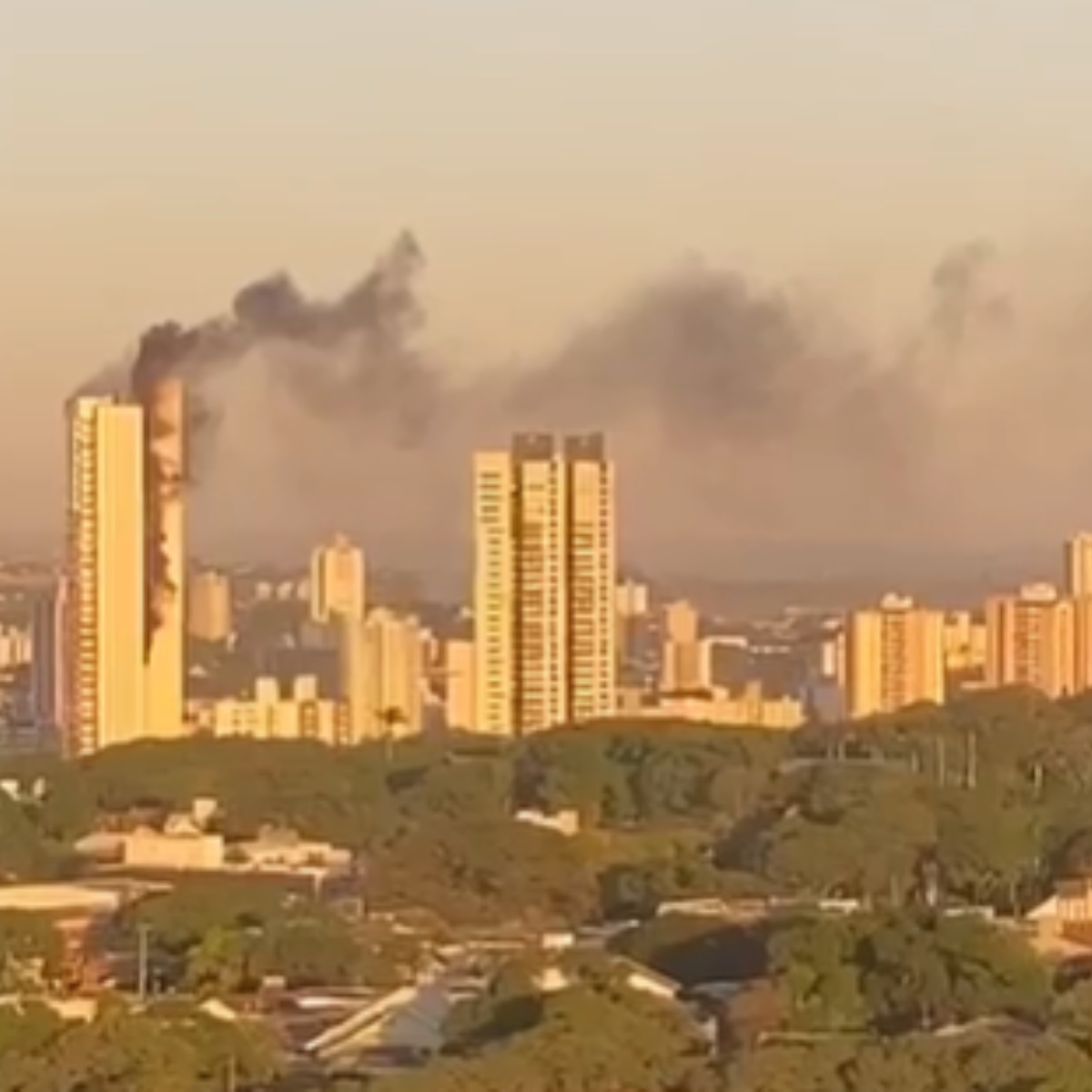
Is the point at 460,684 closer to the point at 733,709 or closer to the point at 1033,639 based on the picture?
the point at 733,709

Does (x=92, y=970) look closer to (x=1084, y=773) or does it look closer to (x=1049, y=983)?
(x=1049, y=983)

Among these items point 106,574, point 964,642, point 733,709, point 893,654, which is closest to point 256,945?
point 106,574

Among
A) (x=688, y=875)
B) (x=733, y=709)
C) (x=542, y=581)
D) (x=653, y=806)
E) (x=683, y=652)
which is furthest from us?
(x=683, y=652)

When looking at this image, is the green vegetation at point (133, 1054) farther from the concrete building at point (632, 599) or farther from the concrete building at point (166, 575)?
the concrete building at point (632, 599)

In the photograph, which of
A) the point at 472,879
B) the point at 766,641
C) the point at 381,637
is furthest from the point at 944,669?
the point at 472,879

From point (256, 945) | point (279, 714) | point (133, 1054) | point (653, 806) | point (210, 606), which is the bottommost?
point (133, 1054)

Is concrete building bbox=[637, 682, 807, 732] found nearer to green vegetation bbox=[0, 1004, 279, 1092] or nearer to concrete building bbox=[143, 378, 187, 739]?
concrete building bbox=[143, 378, 187, 739]
